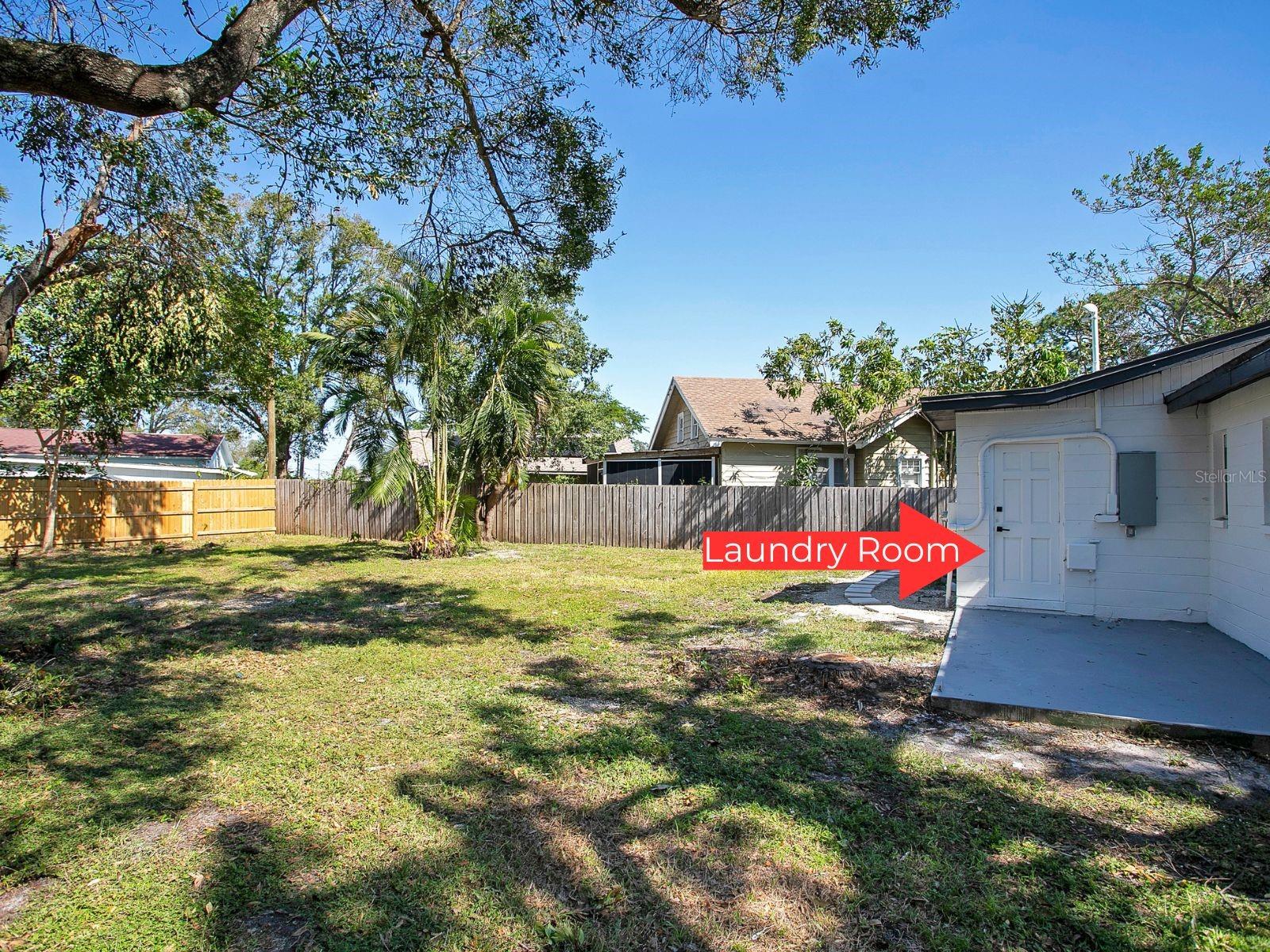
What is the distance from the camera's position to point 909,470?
18906 mm

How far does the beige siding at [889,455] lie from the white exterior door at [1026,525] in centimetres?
1125

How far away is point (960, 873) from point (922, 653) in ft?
12.0

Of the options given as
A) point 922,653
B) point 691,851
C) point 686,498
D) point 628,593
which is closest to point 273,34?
point 691,851

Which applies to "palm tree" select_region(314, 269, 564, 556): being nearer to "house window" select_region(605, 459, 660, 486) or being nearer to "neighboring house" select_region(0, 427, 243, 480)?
"house window" select_region(605, 459, 660, 486)

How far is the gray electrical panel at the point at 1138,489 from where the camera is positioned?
6.70 metres

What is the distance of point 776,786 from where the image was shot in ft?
11.4

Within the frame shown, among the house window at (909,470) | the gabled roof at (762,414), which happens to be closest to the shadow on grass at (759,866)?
the gabled roof at (762,414)

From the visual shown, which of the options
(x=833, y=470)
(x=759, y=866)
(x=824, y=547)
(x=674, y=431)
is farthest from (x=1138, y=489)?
(x=674, y=431)

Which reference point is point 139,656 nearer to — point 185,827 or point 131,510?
point 185,827

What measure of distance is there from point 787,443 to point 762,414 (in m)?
1.66

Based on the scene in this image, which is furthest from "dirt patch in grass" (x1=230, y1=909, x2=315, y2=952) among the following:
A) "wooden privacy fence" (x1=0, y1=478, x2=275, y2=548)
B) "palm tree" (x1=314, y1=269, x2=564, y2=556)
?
"wooden privacy fence" (x1=0, y1=478, x2=275, y2=548)

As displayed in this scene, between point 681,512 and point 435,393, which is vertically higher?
point 435,393

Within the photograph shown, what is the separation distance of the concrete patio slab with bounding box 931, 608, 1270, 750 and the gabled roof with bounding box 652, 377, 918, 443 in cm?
1128

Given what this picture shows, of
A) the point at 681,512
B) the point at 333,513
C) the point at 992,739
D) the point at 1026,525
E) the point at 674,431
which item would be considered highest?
the point at 674,431
